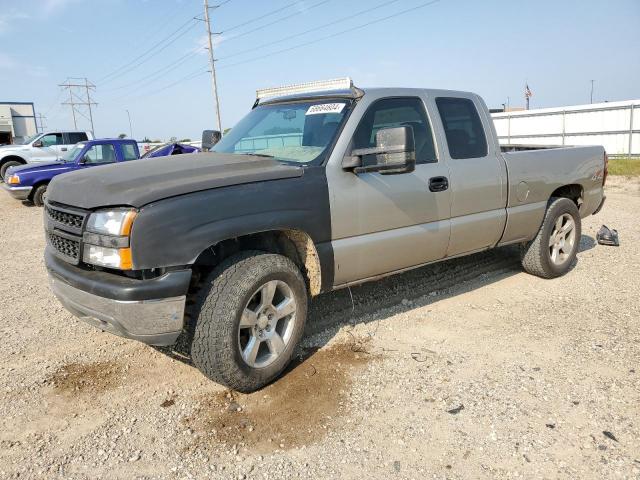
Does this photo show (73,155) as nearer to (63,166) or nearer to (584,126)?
(63,166)

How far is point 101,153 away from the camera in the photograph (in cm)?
1218

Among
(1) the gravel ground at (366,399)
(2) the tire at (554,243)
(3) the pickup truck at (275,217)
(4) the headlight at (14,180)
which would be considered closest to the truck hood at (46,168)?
(4) the headlight at (14,180)

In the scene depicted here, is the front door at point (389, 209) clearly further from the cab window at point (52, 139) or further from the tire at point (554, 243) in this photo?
the cab window at point (52, 139)

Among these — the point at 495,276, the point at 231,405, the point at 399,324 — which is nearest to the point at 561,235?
the point at 495,276

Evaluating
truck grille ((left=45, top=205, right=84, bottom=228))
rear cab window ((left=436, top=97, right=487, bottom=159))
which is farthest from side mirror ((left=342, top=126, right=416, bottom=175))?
truck grille ((left=45, top=205, right=84, bottom=228))

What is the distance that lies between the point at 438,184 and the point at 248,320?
6.51 feet

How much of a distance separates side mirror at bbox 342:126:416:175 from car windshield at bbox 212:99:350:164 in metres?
0.23

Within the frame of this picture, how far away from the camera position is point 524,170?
190 inches

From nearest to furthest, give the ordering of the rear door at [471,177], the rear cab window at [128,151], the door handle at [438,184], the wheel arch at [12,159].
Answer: the door handle at [438,184] → the rear door at [471,177] → the rear cab window at [128,151] → the wheel arch at [12,159]

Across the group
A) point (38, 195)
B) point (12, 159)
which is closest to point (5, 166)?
point (12, 159)

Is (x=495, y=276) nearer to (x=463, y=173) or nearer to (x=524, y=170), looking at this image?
(x=524, y=170)

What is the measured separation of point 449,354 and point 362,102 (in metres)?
2.01

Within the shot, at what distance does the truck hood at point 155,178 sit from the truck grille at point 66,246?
0.24 m

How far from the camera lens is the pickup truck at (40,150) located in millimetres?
16859
